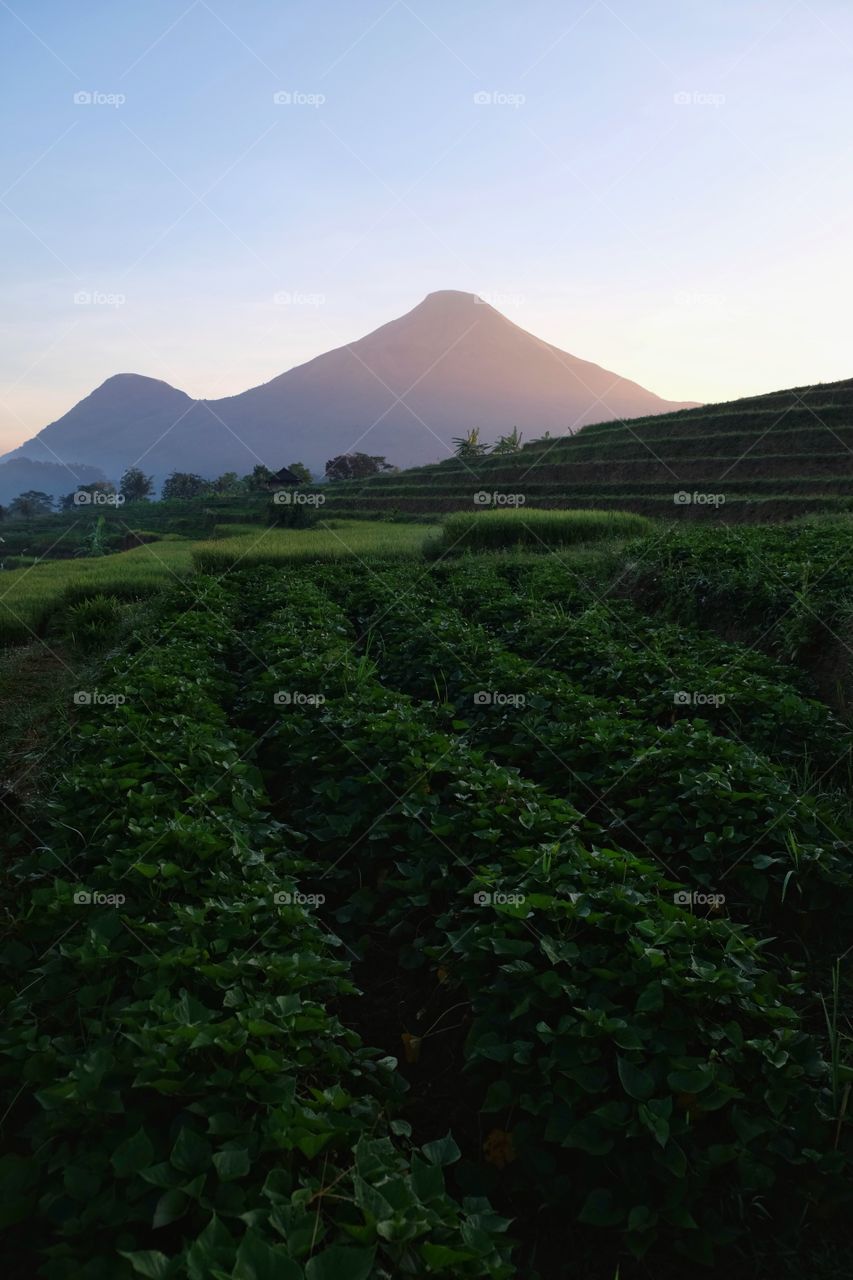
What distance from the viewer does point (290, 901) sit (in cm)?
364

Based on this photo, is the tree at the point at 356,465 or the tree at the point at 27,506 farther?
the tree at the point at 27,506

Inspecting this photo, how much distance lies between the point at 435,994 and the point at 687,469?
30822mm

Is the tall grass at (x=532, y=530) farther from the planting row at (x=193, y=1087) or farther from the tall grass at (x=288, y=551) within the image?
the planting row at (x=193, y=1087)

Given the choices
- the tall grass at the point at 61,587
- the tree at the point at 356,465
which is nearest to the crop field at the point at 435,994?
the tall grass at the point at 61,587

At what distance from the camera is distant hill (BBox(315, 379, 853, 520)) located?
85.8 ft

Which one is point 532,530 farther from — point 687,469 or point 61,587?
point 687,469

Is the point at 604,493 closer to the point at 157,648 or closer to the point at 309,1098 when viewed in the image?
the point at 157,648

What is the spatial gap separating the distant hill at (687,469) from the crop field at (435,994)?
17.7m

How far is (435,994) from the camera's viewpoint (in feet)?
12.5

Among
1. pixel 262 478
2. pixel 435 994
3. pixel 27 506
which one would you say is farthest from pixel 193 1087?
pixel 27 506

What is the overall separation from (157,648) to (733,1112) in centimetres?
685

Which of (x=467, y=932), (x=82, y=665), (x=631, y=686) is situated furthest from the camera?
(x=82, y=665)

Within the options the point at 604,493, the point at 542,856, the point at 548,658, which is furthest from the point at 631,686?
the point at 604,493

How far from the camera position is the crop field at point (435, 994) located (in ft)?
7.39
